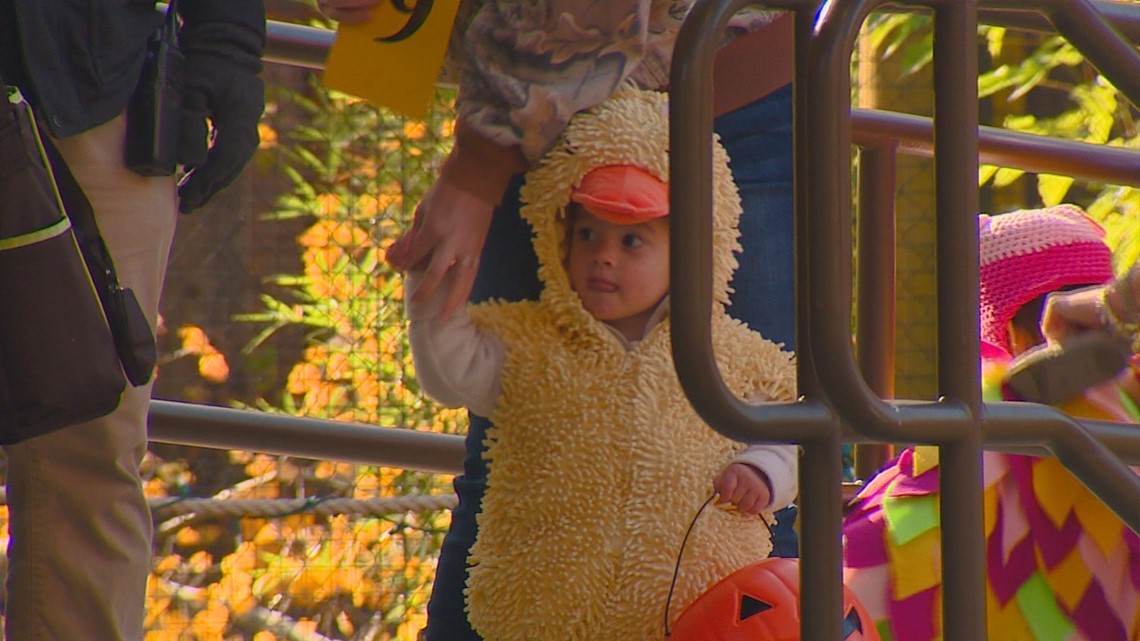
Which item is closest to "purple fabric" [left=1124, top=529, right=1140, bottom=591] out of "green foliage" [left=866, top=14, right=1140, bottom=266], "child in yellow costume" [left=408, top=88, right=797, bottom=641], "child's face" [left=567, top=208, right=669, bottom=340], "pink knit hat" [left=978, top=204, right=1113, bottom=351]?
"pink knit hat" [left=978, top=204, right=1113, bottom=351]

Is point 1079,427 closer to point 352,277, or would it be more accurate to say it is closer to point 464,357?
point 464,357

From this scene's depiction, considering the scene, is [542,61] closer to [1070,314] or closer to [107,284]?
[107,284]

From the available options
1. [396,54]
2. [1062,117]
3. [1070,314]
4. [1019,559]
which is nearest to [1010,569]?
[1019,559]

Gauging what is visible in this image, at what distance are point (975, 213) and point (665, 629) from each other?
0.53 meters

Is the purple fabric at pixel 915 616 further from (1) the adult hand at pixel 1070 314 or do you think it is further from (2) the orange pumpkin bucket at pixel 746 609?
(2) the orange pumpkin bucket at pixel 746 609

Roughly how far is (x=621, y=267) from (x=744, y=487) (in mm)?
255

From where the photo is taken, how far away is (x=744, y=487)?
1.59 meters

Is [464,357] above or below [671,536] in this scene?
above

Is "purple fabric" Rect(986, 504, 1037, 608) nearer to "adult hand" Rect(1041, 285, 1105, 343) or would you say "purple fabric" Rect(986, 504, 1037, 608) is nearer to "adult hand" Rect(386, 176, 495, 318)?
"adult hand" Rect(1041, 285, 1105, 343)

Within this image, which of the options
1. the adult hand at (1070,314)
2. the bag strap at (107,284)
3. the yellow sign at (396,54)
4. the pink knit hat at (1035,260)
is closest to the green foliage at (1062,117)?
the pink knit hat at (1035,260)

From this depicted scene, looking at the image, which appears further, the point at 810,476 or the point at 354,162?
the point at 354,162

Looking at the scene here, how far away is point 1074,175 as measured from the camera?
2.62 metres

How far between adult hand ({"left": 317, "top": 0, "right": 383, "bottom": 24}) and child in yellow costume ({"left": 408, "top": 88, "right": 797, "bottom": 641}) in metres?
0.23

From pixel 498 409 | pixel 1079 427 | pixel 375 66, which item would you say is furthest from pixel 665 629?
pixel 375 66
